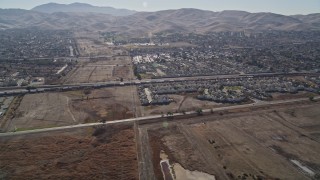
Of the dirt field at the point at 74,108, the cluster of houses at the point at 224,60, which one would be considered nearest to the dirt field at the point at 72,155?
the dirt field at the point at 74,108

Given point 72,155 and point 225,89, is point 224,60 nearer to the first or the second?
point 225,89

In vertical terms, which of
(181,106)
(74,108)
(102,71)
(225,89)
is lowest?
(74,108)

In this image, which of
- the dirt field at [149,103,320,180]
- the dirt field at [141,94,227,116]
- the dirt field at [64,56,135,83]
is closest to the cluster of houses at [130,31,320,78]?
the dirt field at [64,56,135,83]

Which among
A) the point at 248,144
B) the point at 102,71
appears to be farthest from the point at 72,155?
the point at 102,71

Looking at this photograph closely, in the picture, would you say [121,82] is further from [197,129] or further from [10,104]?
[197,129]

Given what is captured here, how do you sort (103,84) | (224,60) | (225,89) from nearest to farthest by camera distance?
1. (225,89)
2. (103,84)
3. (224,60)

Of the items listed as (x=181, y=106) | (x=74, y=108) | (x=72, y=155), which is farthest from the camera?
(x=181, y=106)

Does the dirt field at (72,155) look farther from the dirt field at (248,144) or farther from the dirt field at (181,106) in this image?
the dirt field at (181,106)
